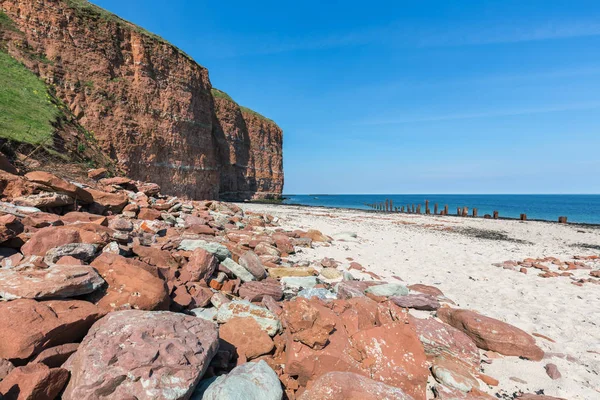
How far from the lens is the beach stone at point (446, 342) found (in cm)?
396

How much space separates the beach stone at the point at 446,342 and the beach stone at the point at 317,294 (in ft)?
4.90

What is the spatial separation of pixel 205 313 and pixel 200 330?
3.55 ft

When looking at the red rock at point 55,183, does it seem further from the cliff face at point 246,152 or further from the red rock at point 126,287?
the cliff face at point 246,152

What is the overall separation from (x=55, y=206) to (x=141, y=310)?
14.7ft

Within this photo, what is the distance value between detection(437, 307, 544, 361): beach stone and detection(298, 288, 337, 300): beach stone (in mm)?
2165

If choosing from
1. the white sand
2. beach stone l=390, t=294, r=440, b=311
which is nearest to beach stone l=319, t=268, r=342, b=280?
the white sand

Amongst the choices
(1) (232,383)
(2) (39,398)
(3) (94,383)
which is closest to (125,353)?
(3) (94,383)

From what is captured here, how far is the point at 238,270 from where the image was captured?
215 inches

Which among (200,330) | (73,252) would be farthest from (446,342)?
(73,252)

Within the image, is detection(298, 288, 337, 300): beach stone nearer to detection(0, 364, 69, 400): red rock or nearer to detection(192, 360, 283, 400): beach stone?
detection(192, 360, 283, 400): beach stone

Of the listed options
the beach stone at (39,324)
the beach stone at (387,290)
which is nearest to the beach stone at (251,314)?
the beach stone at (39,324)

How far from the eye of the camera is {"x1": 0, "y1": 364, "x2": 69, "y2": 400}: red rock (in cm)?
208

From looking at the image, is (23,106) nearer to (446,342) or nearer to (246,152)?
(446,342)

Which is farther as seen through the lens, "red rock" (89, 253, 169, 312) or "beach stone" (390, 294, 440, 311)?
"beach stone" (390, 294, 440, 311)
